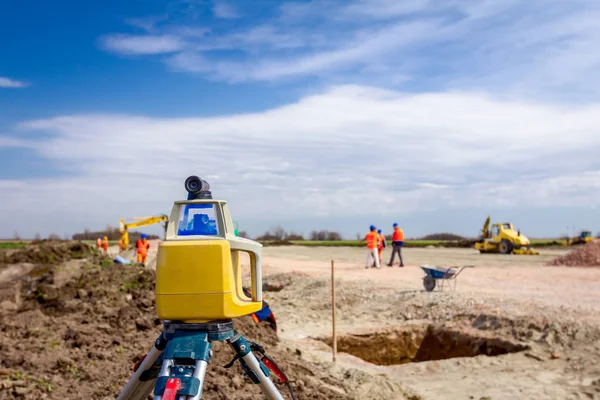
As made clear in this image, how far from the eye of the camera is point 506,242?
30.5m

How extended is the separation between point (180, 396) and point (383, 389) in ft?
16.1

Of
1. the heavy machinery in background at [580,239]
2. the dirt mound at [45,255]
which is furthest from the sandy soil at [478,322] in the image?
the heavy machinery in background at [580,239]

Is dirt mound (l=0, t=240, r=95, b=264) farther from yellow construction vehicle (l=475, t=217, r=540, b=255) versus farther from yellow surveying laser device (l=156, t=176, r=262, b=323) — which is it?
yellow construction vehicle (l=475, t=217, r=540, b=255)

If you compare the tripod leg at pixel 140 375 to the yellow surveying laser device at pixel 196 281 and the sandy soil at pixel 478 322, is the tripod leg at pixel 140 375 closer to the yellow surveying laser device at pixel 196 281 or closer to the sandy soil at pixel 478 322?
the yellow surveying laser device at pixel 196 281

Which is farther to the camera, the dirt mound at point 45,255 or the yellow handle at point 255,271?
the dirt mound at point 45,255

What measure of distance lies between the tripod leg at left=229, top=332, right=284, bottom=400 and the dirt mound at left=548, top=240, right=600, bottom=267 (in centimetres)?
2208

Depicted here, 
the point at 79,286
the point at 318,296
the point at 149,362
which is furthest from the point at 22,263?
the point at 149,362

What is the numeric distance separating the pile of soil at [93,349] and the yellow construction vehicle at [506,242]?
24.8 m

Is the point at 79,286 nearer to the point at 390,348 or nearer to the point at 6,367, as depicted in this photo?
the point at 6,367

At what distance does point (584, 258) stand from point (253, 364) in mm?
22754

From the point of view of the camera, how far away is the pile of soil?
17.1 ft

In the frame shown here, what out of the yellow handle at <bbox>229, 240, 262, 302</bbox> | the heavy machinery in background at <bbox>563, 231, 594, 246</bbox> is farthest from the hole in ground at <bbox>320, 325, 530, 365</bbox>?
the heavy machinery in background at <bbox>563, 231, 594, 246</bbox>

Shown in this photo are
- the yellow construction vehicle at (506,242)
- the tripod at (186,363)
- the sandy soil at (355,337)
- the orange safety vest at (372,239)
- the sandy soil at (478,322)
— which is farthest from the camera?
the yellow construction vehicle at (506,242)

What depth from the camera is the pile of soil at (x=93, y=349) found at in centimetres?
522
